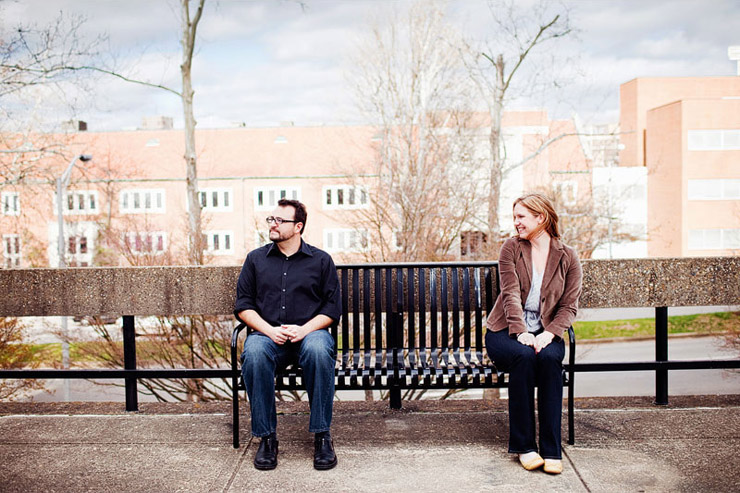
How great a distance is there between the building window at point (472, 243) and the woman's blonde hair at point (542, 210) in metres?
12.8

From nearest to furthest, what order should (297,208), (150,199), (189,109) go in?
(297,208) < (189,109) < (150,199)

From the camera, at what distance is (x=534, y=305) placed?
4113 mm

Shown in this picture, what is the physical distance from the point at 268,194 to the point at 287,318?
49.6 meters

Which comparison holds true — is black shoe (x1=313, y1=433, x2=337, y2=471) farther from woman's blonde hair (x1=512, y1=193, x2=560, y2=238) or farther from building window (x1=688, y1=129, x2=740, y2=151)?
building window (x1=688, y1=129, x2=740, y2=151)

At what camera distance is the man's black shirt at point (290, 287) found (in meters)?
4.22

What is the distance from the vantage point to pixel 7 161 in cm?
1972

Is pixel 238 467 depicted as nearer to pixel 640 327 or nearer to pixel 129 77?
pixel 129 77

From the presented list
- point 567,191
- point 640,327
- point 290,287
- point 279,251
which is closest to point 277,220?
point 279,251

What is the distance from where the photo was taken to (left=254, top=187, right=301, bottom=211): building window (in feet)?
172

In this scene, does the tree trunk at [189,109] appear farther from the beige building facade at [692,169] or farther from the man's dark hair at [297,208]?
the beige building facade at [692,169]

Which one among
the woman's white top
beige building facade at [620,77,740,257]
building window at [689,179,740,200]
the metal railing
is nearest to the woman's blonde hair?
the woman's white top

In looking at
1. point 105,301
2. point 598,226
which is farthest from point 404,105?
point 105,301

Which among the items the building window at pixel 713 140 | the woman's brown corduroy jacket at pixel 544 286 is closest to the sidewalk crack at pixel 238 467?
the woman's brown corduroy jacket at pixel 544 286

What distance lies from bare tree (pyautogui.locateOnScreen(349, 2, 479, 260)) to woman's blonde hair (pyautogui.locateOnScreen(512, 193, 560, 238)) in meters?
9.66
